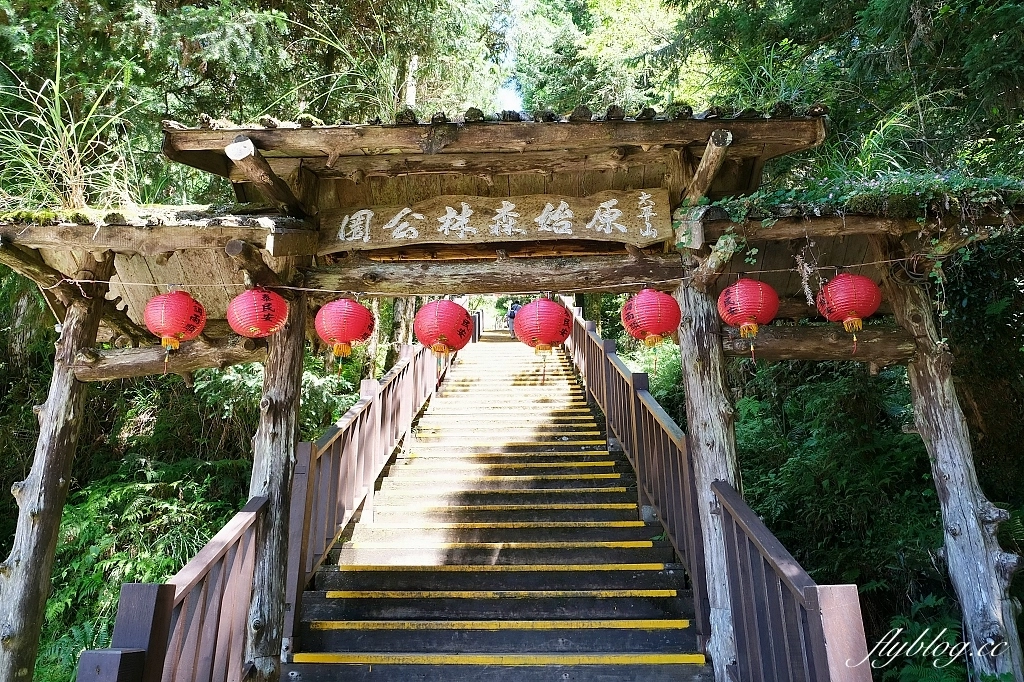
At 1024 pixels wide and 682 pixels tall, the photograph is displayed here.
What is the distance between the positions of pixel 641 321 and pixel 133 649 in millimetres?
3181

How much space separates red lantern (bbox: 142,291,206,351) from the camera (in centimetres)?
379

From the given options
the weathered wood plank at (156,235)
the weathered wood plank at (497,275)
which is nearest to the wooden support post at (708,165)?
the weathered wood plank at (497,275)

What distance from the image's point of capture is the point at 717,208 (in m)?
3.66

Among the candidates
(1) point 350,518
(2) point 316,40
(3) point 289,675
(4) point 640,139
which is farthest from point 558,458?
(2) point 316,40

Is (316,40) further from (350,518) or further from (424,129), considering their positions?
(350,518)

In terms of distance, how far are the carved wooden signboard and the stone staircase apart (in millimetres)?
2650

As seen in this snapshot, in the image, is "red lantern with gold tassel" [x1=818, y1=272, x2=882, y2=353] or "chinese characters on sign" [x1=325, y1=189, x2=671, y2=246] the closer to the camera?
"red lantern with gold tassel" [x1=818, y1=272, x2=882, y2=353]

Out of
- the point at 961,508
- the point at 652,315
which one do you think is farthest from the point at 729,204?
the point at 961,508

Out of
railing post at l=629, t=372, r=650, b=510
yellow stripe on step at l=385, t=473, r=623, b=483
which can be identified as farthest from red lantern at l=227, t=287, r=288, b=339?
railing post at l=629, t=372, r=650, b=510

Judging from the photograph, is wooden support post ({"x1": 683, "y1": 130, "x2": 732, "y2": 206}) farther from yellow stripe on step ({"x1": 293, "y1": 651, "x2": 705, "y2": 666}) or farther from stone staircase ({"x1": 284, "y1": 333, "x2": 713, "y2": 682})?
yellow stripe on step ({"x1": 293, "y1": 651, "x2": 705, "y2": 666})

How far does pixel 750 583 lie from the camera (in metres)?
2.92

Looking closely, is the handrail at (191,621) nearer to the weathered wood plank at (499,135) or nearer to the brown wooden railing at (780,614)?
the weathered wood plank at (499,135)

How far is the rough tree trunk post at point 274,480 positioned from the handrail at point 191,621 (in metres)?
0.15

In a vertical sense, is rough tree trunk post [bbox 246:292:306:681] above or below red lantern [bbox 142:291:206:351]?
below
